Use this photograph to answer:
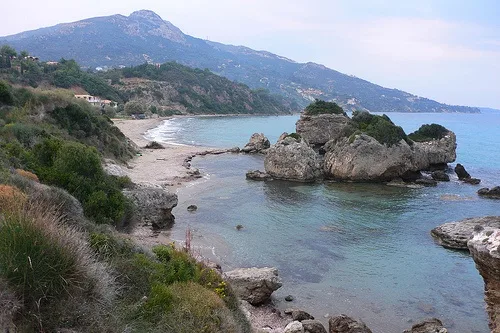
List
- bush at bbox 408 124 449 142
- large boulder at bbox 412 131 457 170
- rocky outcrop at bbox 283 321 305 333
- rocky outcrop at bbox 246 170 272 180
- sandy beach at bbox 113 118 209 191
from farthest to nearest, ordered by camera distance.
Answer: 1. bush at bbox 408 124 449 142
2. large boulder at bbox 412 131 457 170
3. rocky outcrop at bbox 246 170 272 180
4. sandy beach at bbox 113 118 209 191
5. rocky outcrop at bbox 283 321 305 333

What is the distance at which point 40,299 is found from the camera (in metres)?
5.77

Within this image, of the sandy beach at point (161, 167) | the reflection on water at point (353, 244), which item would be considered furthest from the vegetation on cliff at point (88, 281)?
the sandy beach at point (161, 167)

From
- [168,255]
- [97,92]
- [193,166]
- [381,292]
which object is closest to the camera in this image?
[168,255]

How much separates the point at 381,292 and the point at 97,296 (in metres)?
14.8

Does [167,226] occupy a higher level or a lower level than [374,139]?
lower

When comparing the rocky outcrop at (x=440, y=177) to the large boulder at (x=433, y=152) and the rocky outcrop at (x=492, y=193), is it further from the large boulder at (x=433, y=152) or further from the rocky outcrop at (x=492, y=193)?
the rocky outcrop at (x=492, y=193)

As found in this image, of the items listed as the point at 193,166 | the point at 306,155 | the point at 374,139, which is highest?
the point at 374,139

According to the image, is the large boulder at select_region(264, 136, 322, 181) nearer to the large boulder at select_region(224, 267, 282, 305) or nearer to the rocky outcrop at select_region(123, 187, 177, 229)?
the rocky outcrop at select_region(123, 187, 177, 229)

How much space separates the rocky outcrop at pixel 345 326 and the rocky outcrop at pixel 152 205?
13273 mm

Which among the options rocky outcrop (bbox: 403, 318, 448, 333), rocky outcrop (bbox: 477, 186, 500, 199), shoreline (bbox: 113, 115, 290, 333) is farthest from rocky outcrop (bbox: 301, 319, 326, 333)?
rocky outcrop (bbox: 477, 186, 500, 199)

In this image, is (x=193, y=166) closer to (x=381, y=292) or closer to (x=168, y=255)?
(x=381, y=292)

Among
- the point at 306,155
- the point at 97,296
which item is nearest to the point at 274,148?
the point at 306,155

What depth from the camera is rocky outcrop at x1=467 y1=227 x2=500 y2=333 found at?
37.7 feet

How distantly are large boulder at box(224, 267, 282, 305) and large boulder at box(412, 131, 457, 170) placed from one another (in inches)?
1351
